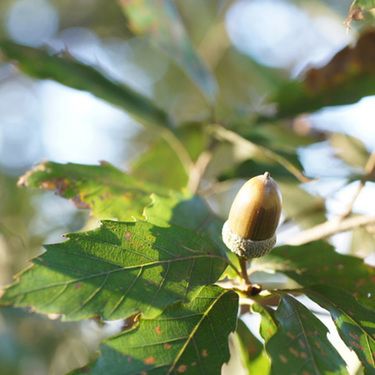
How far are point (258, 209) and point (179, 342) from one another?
231 millimetres

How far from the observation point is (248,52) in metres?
1.95

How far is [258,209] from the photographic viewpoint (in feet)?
2.14

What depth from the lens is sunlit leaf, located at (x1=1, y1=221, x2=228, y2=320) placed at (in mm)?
588

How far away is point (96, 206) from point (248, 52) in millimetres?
1289

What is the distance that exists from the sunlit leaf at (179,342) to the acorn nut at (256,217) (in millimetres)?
86

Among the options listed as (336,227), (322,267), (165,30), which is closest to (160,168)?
(165,30)

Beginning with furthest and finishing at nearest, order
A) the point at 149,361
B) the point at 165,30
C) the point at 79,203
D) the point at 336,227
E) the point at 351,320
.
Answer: the point at 165,30, the point at 336,227, the point at 79,203, the point at 351,320, the point at 149,361

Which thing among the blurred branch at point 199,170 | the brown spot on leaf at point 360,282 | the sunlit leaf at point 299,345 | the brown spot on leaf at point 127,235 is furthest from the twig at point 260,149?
the brown spot on leaf at point 127,235

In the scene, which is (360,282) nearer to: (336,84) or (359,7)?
(359,7)

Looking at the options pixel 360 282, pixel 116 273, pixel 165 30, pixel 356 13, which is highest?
pixel 356 13

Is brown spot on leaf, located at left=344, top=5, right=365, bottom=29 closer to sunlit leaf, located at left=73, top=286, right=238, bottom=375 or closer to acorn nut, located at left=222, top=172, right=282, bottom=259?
acorn nut, located at left=222, top=172, right=282, bottom=259

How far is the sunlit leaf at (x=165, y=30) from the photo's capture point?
1.34 meters

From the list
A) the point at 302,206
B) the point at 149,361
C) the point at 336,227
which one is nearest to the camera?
the point at 149,361

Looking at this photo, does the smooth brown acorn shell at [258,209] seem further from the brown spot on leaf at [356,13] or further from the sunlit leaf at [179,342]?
the brown spot on leaf at [356,13]
